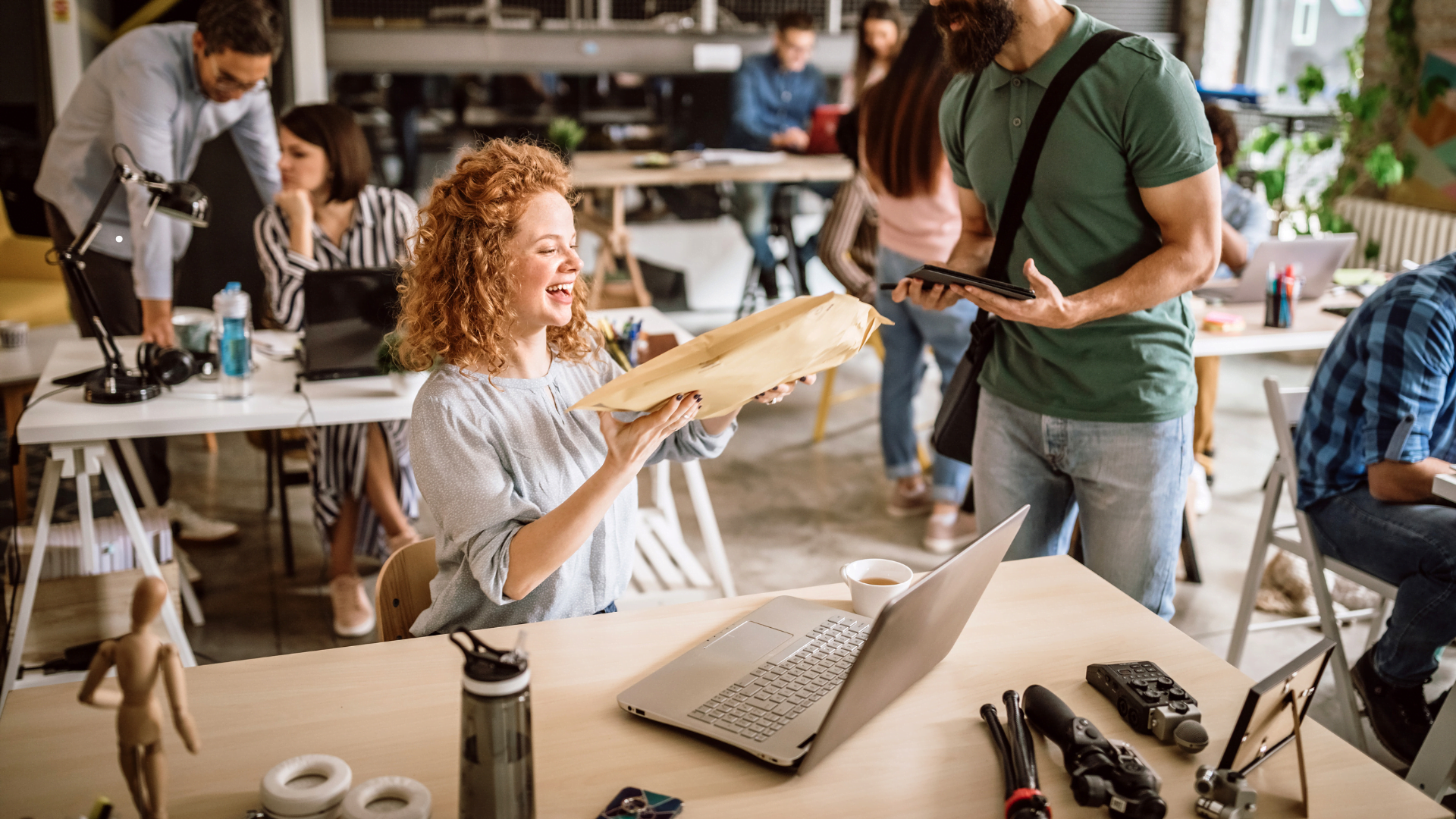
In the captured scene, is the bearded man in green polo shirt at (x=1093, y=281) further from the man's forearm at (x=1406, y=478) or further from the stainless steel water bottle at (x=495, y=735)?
the stainless steel water bottle at (x=495, y=735)

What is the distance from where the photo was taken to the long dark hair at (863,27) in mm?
4500

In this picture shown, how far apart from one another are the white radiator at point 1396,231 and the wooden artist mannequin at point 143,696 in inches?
214

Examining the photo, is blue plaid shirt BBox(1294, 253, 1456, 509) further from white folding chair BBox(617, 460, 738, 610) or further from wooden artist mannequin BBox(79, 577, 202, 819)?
wooden artist mannequin BBox(79, 577, 202, 819)

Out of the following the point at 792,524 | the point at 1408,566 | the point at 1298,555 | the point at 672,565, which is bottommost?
the point at 792,524

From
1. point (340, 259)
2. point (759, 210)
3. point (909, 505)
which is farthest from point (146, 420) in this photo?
point (759, 210)

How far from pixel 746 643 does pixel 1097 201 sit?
0.95 meters

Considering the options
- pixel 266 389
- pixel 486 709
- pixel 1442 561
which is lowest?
pixel 1442 561

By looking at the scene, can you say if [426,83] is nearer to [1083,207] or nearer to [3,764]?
[1083,207]

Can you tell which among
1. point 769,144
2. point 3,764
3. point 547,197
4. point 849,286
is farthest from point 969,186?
point 769,144

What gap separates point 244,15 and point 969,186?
198 centimetres

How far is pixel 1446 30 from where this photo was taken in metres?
5.29

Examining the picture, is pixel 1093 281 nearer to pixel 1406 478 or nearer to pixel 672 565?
pixel 1406 478

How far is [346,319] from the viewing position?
263cm

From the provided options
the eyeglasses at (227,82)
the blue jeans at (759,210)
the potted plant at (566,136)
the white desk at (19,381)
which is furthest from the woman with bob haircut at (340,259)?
the blue jeans at (759,210)
